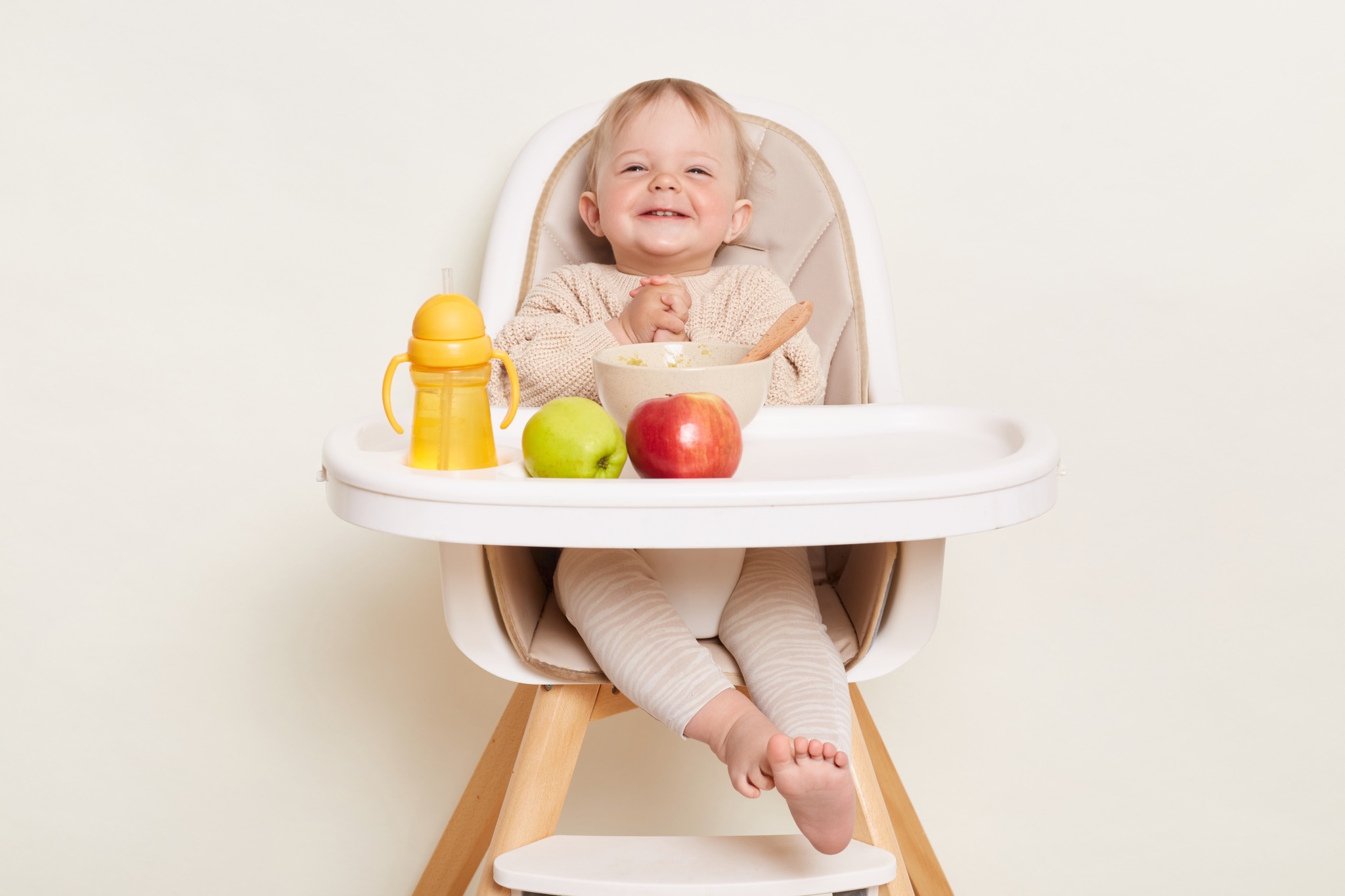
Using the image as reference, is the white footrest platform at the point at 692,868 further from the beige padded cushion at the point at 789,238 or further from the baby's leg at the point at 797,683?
the beige padded cushion at the point at 789,238

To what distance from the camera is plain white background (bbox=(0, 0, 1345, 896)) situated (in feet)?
5.84

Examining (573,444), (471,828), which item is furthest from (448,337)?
(471,828)

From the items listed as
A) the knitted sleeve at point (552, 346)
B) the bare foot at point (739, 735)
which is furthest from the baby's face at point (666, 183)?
the bare foot at point (739, 735)

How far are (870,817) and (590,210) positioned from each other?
0.78 m

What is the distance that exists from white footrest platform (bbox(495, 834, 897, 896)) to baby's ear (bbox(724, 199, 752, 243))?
0.72 metres

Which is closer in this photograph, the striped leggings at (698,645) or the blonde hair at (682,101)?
the striped leggings at (698,645)

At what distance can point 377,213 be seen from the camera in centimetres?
183

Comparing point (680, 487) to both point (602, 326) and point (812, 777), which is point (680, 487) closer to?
point (812, 777)

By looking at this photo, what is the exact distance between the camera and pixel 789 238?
1.49 metres

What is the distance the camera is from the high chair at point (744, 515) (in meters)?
0.84

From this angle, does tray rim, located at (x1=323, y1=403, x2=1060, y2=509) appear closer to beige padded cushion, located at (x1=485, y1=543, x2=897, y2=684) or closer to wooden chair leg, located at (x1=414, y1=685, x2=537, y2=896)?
beige padded cushion, located at (x1=485, y1=543, x2=897, y2=684)

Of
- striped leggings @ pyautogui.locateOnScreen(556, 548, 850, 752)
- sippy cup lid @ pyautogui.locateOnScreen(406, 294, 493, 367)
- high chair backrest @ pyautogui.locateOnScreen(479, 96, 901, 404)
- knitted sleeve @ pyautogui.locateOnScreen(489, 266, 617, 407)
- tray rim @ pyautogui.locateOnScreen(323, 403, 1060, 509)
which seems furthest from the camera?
high chair backrest @ pyautogui.locateOnScreen(479, 96, 901, 404)

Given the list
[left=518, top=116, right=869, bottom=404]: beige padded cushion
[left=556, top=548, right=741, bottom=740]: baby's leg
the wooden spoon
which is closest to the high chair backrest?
[left=518, top=116, right=869, bottom=404]: beige padded cushion

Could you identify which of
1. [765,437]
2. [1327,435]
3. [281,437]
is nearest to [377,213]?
[281,437]
